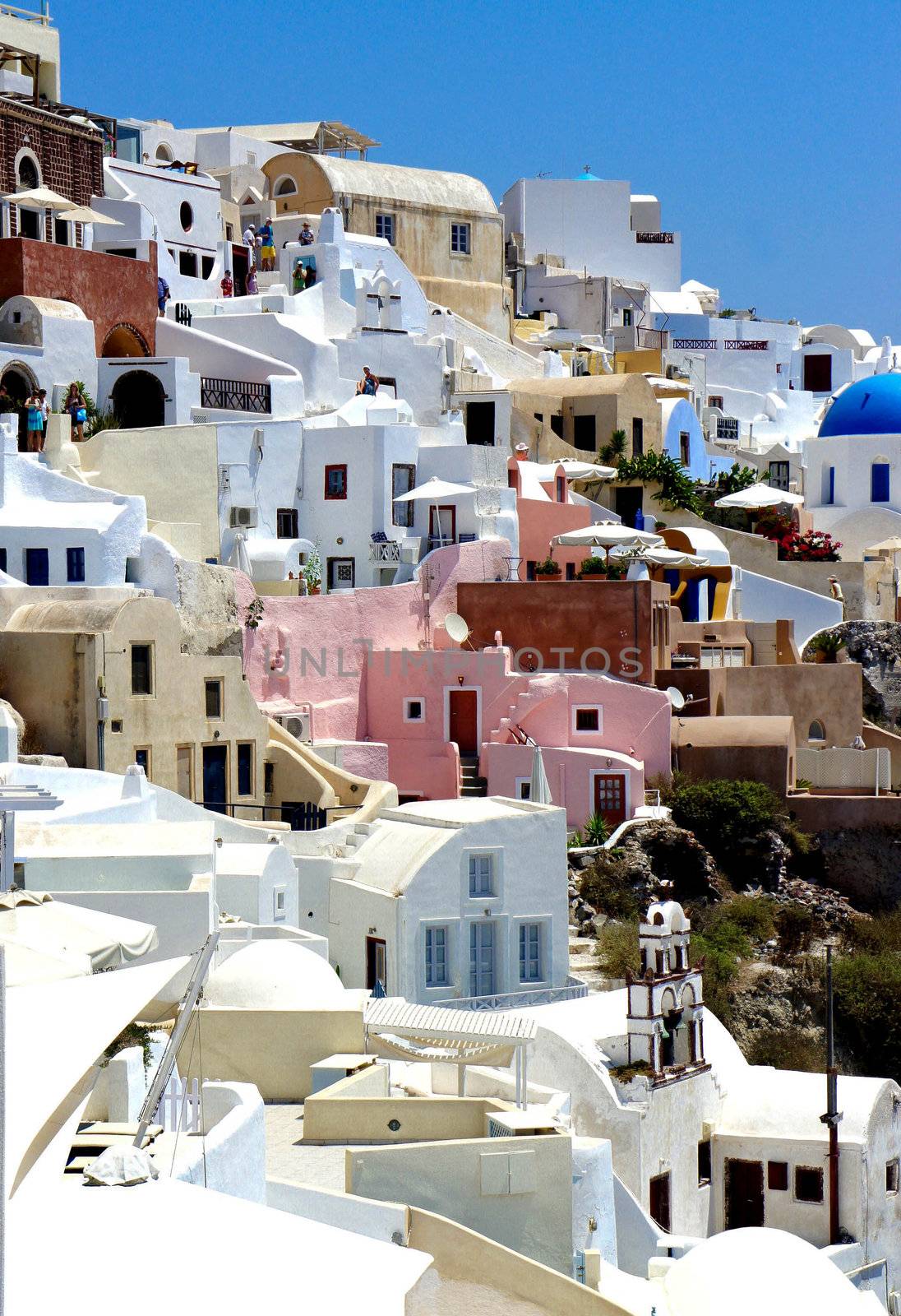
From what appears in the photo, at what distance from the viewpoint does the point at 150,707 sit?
3045 cm

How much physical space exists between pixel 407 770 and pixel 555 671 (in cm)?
347

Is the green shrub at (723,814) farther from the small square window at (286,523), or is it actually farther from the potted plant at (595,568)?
the small square window at (286,523)

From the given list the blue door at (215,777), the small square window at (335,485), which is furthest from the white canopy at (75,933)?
the small square window at (335,485)

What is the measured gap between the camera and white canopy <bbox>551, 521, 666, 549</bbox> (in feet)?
132

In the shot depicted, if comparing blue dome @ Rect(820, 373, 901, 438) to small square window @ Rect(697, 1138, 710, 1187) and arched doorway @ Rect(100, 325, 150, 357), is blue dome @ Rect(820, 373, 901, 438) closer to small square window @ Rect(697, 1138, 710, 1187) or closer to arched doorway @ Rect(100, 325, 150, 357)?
arched doorway @ Rect(100, 325, 150, 357)

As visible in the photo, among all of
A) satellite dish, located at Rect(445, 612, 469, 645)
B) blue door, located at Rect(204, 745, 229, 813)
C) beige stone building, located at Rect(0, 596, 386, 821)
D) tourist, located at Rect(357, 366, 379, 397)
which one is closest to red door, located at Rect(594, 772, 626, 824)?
satellite dish, located at Rect(445, 612, 469, 645)

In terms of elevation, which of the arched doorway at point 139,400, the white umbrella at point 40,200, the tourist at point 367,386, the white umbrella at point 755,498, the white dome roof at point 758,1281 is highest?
the white umbrella at point 40,200

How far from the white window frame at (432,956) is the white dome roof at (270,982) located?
5314 millimetres

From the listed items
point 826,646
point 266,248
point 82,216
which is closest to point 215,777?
point 82,216

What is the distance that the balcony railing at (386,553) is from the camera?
38.8 meters

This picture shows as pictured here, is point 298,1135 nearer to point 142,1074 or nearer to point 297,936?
point 142,1074

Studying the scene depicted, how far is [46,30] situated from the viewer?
48.5 meters

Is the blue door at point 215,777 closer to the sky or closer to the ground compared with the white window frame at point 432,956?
closer to the sky

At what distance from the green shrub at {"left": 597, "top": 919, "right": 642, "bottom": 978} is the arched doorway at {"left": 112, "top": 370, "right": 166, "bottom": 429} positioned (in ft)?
43.3
